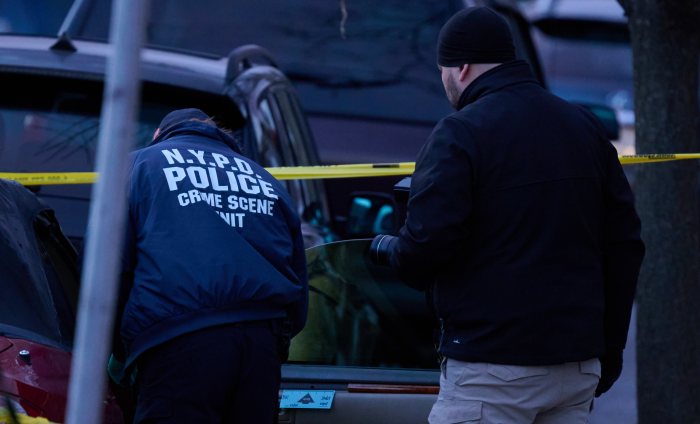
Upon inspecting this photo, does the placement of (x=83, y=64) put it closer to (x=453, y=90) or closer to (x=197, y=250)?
(x=197, y=250)

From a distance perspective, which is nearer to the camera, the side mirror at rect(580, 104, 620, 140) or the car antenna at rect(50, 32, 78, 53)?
the car antenna at rect(50, 32, 78, 53)

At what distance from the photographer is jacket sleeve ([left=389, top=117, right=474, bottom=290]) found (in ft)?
11.0

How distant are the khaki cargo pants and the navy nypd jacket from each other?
0.58 metres

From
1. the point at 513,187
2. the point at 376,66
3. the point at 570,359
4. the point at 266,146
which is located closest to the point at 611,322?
the point at 570,359

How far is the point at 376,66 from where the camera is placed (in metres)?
8.86

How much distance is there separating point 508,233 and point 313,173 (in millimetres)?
1760

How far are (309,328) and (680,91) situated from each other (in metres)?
1.85

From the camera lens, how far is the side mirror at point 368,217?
19.8ft

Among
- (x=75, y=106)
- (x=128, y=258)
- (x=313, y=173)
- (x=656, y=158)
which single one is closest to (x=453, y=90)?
(x=128, y=258)

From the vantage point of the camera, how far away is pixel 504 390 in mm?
3424

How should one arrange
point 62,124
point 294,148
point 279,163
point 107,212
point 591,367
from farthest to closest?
point 294,148
point 279,163
point 62,124
point 591,367
point 107,212

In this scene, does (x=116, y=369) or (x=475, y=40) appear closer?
(x=475, y=40)

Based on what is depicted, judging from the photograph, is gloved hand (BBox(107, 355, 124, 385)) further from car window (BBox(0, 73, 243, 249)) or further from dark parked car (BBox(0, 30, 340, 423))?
car window (BBox(0, 73, 243, 249))

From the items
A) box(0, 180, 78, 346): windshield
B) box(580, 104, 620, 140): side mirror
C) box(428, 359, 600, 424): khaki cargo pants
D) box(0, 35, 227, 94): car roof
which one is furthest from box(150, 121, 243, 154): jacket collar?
box(580, 104, 620, 140): side mirror
